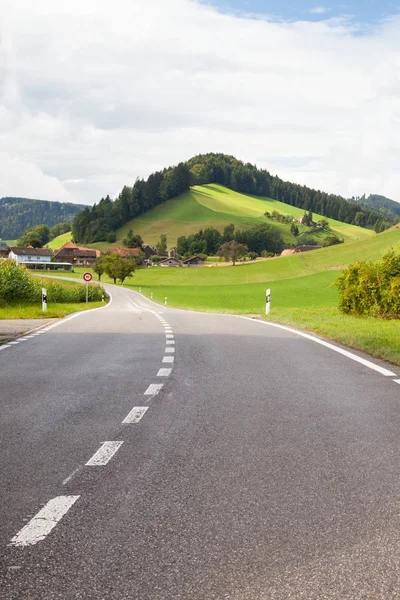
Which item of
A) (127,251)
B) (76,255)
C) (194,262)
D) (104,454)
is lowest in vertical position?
(194,262)

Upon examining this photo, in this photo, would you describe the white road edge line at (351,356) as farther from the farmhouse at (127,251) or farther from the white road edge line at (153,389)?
the farmhouse at (127,251)

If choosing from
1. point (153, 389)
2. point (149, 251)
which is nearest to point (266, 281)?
point (149, 251)

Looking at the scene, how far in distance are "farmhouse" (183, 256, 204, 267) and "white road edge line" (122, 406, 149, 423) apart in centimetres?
17844

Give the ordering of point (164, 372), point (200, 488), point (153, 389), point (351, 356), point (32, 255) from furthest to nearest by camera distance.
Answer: point (32, 255)
point (351, 356)
point (164, 372)
point (153, 389)
point (200, 488)

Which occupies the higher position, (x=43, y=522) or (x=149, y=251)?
(x=43, y=522)

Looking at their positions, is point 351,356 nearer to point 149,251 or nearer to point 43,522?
point 43,522

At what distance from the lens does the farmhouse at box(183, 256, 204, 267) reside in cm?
18650

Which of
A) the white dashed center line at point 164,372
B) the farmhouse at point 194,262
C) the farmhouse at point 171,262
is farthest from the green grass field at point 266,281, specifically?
the farmhouse at point 194,262

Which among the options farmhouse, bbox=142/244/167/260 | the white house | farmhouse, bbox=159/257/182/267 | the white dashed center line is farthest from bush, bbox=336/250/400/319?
the white house

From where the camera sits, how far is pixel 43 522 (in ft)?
13.2

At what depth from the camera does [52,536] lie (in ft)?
12.5

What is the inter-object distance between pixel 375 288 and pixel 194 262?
164201 mm

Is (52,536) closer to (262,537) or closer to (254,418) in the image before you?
(262,537)

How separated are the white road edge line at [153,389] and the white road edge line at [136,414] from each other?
96cm
